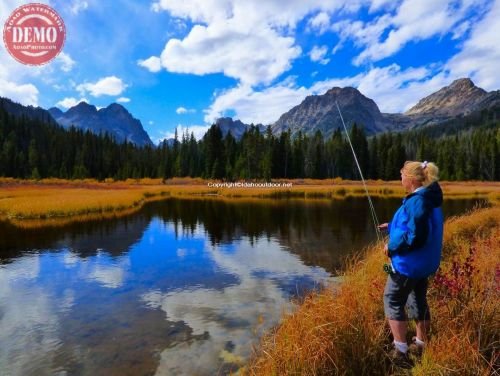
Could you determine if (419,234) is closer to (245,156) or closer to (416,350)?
(416,350)

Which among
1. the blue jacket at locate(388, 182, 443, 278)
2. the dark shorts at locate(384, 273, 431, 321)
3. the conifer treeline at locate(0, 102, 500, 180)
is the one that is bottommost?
the dark shorts at locate(384, 273, 431, 321)

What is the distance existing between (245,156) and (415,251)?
317ft

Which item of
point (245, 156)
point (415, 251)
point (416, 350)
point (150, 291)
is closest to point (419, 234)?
point (415, 251)

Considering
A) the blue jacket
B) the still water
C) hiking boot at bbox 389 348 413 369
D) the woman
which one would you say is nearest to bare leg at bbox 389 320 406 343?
the woman

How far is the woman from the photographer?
4719 millimetres

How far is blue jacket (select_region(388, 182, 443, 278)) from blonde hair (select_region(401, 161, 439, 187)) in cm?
10

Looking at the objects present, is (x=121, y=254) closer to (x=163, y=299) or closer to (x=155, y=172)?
(x=163, y=299)

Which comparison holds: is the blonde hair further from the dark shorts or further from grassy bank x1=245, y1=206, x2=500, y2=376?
grassy bank x1=245, y1=206, x2=500, y2=376

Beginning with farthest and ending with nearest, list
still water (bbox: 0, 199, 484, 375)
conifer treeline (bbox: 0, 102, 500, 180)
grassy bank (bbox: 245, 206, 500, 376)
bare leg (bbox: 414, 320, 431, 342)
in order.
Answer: conifer treeline (bbox: 0, 102, 500, 180), still water (bbox: 0, 199, 484, 375), bare leg (bbox: 414, 320, 431, 342), grassy bank (bbox: 245, 206, 500, 376)

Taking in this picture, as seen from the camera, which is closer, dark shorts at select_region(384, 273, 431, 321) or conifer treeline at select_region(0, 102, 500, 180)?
dark shorts at select_region(384, 273, 431, 321)

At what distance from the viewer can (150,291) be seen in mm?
12320

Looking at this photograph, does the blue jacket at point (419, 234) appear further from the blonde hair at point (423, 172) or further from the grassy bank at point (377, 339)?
the grassy bank at point (377, 339)

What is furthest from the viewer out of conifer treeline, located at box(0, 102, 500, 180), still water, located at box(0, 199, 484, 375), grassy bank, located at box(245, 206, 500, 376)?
conifer treeline, located at box(0, 102, 500, 180)

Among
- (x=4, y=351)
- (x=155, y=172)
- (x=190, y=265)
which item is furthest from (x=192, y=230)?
(x=155, y=172)
